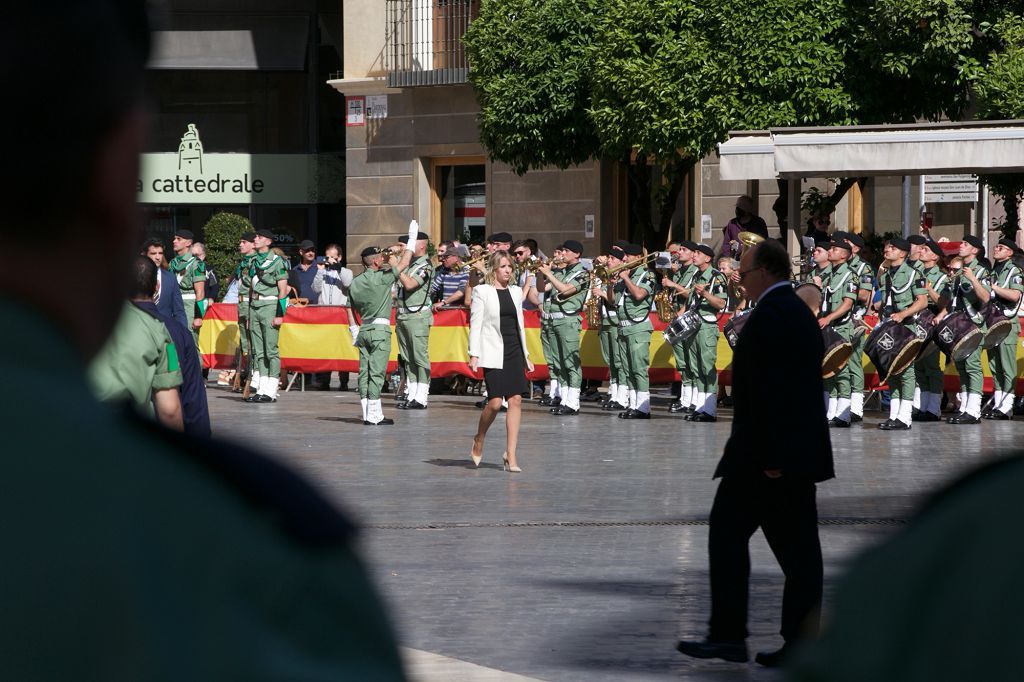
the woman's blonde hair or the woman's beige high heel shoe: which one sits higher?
the woman's blonde hair

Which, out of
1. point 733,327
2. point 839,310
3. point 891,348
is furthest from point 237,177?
point 891,348

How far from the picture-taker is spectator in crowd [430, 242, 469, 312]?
22.1 m

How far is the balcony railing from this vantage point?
32.3 meters

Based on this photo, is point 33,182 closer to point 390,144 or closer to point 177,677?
point 177,677

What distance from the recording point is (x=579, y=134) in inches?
1081

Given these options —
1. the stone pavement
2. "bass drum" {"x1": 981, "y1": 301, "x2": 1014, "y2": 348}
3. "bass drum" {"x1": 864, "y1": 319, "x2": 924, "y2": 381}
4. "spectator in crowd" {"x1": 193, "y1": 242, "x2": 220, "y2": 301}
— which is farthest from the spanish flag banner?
"bass drum" {"x1": 981, "y1": 301, "x2": 1014, "y2": 348}

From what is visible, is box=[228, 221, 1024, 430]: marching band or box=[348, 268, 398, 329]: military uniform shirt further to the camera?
box=[348, 268, 398, 329]: military uniform shirt

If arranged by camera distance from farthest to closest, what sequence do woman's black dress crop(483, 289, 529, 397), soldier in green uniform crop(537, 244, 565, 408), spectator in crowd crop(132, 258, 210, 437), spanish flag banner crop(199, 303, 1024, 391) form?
spanish flag banner crop(199, 303, 1024, 391)
soldier in green uniform crop(537, 244, 565, 408)
woman's black dress crop(483, 289, 529, 397)
spectator in crowd crop(132, 258, 210, 437)

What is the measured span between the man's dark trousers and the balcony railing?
25912 millimetres

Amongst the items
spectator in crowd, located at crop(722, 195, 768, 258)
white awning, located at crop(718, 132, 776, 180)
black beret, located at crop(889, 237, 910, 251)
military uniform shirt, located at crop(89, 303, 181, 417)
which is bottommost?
military uniform shirt, located at crop(89, 303, 181, 417)

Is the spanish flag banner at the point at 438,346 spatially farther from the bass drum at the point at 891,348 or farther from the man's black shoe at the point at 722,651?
the man's black shoe at the point at 722,651

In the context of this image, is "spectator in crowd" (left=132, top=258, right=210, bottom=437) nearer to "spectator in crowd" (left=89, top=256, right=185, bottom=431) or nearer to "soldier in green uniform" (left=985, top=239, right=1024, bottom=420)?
"spectator in crowd" (left=89, top=256, right=185, bottom=431)

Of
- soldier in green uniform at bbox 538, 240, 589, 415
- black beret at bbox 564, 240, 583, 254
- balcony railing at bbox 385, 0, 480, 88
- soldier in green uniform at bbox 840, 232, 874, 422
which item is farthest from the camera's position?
balcony railing at bbox 385, 0, 480, 88

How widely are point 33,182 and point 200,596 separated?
0.84 ft
